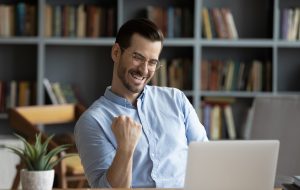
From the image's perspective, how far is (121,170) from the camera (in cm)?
218

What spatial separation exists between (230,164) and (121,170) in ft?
1.61

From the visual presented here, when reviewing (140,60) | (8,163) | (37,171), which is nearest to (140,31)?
(140,60)

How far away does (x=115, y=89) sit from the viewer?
8.16 feet

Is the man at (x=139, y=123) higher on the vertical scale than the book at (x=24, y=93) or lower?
higher

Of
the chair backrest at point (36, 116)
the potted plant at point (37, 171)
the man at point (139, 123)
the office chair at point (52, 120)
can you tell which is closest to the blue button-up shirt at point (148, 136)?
the man at point (139, 123)

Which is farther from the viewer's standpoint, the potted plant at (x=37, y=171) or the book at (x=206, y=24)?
the book at (x=206, y=24)

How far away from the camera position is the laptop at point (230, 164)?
177 cm

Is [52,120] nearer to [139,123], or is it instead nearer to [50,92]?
[50,92]

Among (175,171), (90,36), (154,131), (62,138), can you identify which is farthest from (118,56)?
(90,36)

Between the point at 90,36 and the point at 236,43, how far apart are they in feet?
3.61

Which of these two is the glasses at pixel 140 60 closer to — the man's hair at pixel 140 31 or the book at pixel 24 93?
the man's hair at pixel 140 31

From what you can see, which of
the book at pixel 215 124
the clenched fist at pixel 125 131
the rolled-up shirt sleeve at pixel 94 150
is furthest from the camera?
the book at pixel 215 124

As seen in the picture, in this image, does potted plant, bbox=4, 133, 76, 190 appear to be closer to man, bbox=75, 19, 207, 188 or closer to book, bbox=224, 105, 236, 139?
man, bbox=75, 19, 207, 188

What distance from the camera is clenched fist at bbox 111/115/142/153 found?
7.00 ft
